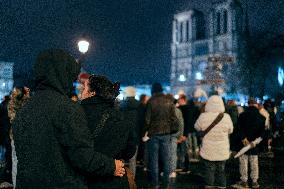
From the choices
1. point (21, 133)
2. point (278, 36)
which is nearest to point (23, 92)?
point (21, 133)

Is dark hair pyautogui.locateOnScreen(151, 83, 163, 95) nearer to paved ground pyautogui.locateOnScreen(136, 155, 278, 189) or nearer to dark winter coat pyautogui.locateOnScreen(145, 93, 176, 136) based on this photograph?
dark winter coat pyautogui.locateOnScreen(145, 93, 176, 136)

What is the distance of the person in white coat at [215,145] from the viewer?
296 inches

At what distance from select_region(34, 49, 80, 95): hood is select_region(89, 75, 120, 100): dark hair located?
2.52 feet

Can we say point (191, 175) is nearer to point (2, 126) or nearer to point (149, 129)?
point (149, 129)

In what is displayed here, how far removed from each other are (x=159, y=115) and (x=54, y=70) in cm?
532

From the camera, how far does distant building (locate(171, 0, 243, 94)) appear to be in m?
96.3

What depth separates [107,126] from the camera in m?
3.39

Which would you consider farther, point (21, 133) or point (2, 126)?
point (2, 126)

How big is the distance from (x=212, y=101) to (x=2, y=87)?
92486 millimetres

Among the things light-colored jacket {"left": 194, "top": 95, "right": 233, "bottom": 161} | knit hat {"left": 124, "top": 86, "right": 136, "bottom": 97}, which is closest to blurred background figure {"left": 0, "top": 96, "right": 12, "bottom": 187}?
knit hat {"left": 124, "top": 86, "right": 136, "bottom": 97}

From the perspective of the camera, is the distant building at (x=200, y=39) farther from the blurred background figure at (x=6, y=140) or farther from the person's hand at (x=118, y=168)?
the person's hand at (x=118, y=168)

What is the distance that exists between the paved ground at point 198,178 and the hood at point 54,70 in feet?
19.8

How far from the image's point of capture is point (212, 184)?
24.6 feet

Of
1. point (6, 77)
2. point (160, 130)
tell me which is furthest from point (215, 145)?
point (6, 77)
